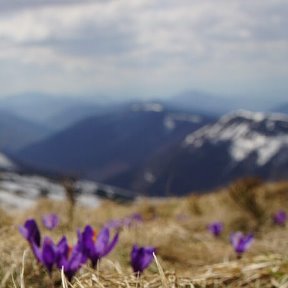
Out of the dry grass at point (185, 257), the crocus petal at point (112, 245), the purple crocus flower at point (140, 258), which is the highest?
the crocus petal at point (112, 245)

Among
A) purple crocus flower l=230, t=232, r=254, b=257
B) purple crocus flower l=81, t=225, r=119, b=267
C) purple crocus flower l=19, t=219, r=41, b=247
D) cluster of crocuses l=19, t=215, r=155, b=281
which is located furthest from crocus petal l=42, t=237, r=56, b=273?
purple crocus flower l=230, t=232, r=254, b=257

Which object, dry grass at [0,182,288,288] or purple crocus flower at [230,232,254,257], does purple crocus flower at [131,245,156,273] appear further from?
purple crocus flower at [230,232,254,257]

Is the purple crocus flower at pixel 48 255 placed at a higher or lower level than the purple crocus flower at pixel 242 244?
higher

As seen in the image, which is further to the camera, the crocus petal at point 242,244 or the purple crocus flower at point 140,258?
the crocus petal at point 242,244

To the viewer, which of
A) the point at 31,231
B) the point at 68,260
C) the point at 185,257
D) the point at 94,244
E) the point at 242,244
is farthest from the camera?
the point at 185,257

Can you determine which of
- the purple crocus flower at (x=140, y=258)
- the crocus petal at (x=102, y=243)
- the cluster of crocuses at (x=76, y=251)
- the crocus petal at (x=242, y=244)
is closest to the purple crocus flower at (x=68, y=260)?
the cluster of crocuses at (x=76, y=251)

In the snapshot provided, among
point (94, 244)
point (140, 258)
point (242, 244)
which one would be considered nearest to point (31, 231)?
point (94, 244)

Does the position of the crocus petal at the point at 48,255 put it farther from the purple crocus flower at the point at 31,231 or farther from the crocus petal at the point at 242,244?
the crocus petal at the point at 242,244

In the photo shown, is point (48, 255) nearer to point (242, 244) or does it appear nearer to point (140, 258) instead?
point (140, 258)
